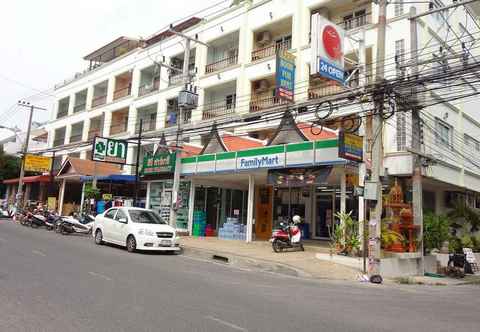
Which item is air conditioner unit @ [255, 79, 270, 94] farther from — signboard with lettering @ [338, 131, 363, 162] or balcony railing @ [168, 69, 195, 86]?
signboard with lettering @ [338, 131, 363, 162]

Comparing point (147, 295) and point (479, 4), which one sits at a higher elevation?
point (479, 4)

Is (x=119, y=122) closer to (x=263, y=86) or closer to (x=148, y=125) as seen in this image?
(x=148, y=125)

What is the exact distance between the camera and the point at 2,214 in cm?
3256

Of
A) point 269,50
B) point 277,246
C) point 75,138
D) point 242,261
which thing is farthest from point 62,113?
point 242,261

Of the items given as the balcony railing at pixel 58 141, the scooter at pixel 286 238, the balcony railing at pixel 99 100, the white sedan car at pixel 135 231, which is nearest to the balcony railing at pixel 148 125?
the balcony railing at pixel 99 100

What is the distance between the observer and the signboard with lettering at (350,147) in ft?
47.5

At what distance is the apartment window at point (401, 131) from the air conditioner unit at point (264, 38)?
459 inches

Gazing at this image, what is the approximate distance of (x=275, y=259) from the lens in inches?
598

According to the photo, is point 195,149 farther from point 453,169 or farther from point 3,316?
point 3,316

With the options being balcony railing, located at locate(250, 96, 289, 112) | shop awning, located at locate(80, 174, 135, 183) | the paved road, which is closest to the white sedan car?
the paved road

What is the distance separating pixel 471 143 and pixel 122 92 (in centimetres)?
2952

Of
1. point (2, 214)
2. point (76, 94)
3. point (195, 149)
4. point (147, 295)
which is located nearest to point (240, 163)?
point (195, 149)

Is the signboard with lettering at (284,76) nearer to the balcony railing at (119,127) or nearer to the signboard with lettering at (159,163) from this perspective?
the signboard with lettering at (159,163)

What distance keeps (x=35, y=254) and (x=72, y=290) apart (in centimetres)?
554
